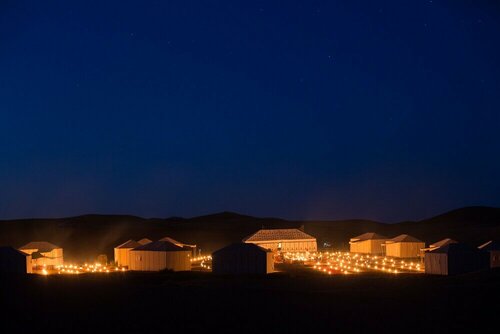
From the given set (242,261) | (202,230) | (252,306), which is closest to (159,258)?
(242,261)

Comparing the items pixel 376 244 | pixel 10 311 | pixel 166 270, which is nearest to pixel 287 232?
pixel 376 244

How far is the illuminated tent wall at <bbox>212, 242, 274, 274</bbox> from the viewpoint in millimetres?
42844

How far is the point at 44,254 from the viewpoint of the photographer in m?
54.2

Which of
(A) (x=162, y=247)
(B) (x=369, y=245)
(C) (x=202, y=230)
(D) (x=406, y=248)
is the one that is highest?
(A) (x=162, y=247)

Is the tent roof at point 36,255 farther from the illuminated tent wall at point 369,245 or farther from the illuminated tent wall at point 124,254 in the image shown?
the illuminated tent wall at point 369,245

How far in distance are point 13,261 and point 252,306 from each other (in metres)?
27.7

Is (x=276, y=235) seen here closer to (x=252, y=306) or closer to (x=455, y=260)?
(x=455, y=260)

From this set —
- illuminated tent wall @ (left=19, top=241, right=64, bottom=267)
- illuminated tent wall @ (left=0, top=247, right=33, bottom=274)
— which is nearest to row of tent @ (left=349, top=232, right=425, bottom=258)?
illuminated tent wall @ (left=19, top=241, right=64, bottom=267)

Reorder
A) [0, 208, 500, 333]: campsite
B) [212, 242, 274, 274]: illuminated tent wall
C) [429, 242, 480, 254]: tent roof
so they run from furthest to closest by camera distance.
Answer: [212, 242, 274, 274]: illuminated tent wall → [429, 242, 480, 254]: tent roof → [0, 208, 500, 333]: campsite

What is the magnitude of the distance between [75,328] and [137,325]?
182 centimetres

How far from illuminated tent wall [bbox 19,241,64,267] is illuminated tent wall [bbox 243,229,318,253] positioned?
17.1 meters

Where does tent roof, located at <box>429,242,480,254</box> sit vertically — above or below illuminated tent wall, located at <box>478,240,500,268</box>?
above

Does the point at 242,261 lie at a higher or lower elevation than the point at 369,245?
higher

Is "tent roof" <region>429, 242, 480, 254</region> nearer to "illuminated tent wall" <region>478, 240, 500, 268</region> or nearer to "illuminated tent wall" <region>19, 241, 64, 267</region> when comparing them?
"illuminated tent wall" <region>478, 240, 500, 268</region>
